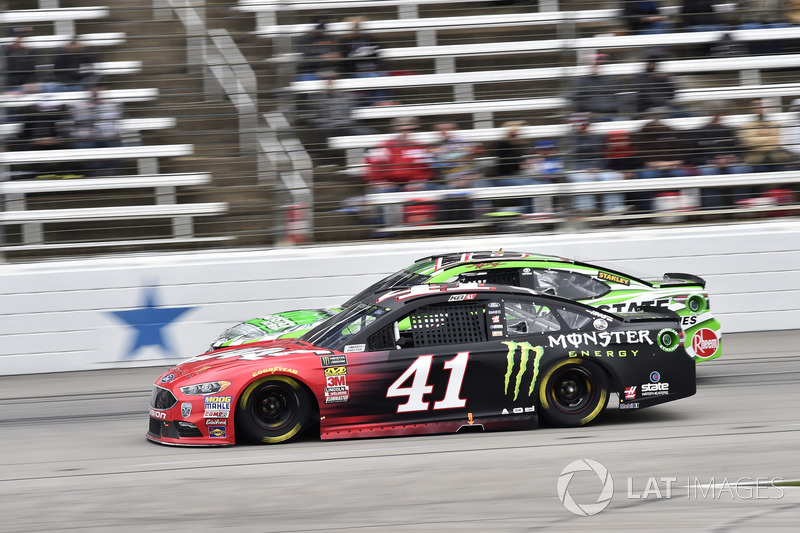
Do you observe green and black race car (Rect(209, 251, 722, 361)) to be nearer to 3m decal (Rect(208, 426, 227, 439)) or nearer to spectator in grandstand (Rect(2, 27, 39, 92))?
3m decal (Rect(208, 426, 227, 439))

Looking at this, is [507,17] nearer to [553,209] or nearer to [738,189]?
[553,209]

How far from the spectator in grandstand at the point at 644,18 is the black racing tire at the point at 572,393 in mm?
7170

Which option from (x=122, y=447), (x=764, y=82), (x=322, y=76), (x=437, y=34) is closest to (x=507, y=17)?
(x=437, y=34)

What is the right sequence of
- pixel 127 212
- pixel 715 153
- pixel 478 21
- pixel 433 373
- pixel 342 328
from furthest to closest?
pixel 478 21 < pixel 715 153 < pixel 127 212 < pixel 342 328 < pixel 433 373

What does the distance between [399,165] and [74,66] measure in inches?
165

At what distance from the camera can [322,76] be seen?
11844 mm

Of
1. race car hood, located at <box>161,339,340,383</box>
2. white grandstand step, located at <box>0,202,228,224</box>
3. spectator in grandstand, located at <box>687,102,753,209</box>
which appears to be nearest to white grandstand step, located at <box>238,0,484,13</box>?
white grandstand step, located at <box>0,202,228,224</box>

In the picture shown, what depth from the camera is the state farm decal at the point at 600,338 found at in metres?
6.89

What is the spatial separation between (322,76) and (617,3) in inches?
163

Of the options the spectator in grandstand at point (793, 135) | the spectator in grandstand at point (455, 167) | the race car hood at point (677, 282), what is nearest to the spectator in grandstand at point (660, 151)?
the spectator in grandstand at point (793, 135)

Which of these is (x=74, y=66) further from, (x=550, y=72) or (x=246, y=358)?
(x=246, y=358)

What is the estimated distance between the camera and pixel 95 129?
1146cm

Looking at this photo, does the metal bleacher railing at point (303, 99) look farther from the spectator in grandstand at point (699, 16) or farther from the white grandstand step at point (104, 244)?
the spectator in grandstand at point (699, 16)

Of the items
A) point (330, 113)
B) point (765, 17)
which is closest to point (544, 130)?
point (330, 113)
